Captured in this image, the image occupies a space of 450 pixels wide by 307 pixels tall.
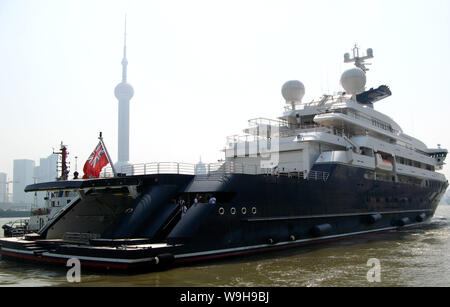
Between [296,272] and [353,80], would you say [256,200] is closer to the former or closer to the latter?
[296,272]

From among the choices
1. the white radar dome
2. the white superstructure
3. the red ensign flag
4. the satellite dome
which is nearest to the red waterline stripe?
the red ensign flag

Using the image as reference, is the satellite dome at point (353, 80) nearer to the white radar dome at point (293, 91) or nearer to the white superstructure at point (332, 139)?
the white superstructure at point (332, 139)

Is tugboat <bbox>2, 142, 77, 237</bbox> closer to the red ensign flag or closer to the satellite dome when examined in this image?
the red ensign flag

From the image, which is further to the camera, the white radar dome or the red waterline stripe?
the white radar dome

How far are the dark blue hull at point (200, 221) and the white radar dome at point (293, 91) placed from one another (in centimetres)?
838

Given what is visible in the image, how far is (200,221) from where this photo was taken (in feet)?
51.5

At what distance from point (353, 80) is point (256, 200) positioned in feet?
54.0

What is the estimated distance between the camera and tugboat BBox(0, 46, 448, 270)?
1567cm

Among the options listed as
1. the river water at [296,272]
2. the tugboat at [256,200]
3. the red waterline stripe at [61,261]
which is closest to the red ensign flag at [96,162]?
the tugboat at [256,200]

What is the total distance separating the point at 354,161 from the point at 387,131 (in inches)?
337

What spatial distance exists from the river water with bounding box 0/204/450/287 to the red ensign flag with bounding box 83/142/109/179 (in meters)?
5.03

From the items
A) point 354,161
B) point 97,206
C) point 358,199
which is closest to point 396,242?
point 358,199

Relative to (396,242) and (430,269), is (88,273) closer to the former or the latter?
(430,269)

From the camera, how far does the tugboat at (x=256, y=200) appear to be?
15672 mm
